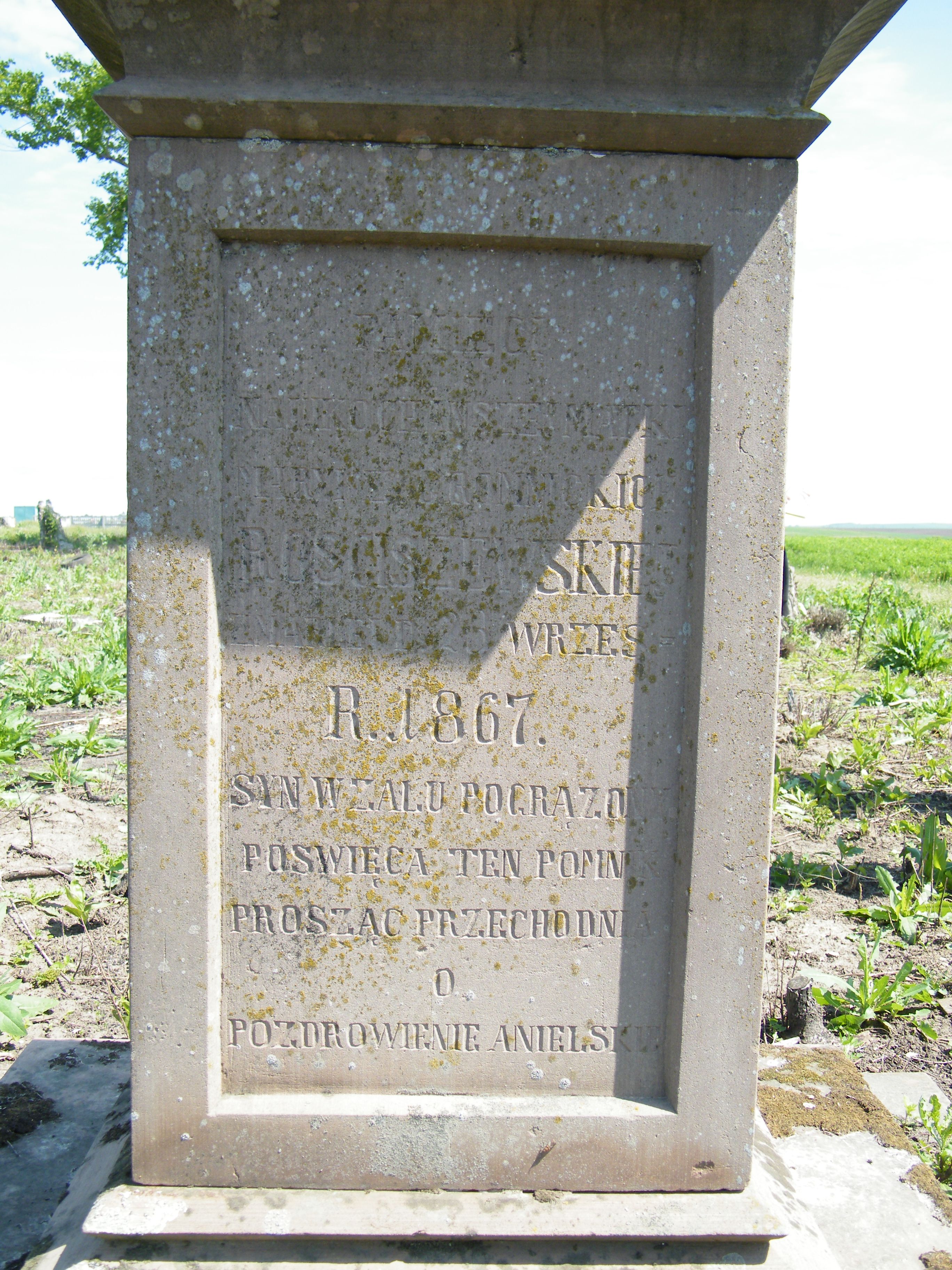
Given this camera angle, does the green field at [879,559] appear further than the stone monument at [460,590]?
Yes

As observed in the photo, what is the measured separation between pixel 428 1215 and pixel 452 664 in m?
1.22

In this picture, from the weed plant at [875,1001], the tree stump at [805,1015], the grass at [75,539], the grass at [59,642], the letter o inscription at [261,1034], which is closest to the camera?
the letter o inscription at [261,1034]

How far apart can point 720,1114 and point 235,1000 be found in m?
1.17

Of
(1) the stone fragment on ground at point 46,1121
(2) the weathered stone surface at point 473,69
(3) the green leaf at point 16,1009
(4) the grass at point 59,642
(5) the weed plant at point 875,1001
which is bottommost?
(1) the stone fragment on ground at point 46,1121

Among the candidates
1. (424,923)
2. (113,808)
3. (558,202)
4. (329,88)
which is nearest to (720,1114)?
(424,923)

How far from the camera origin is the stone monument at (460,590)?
1.79 m

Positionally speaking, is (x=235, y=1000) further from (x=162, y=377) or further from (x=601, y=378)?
(x=601, y=378)

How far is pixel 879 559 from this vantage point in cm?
2353

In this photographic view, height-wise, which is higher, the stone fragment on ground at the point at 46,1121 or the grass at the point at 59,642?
the grass at the point at 59,642

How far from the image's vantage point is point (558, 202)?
182 cm

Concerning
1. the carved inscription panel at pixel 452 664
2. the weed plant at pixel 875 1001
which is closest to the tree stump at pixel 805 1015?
the weed plant at pixel 875 1001

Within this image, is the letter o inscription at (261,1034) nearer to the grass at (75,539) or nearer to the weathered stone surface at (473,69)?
the weathered stone surface at (473,69)

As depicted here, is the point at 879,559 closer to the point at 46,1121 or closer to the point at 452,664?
the point at 452,664

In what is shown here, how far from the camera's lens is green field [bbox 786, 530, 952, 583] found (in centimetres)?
1841
